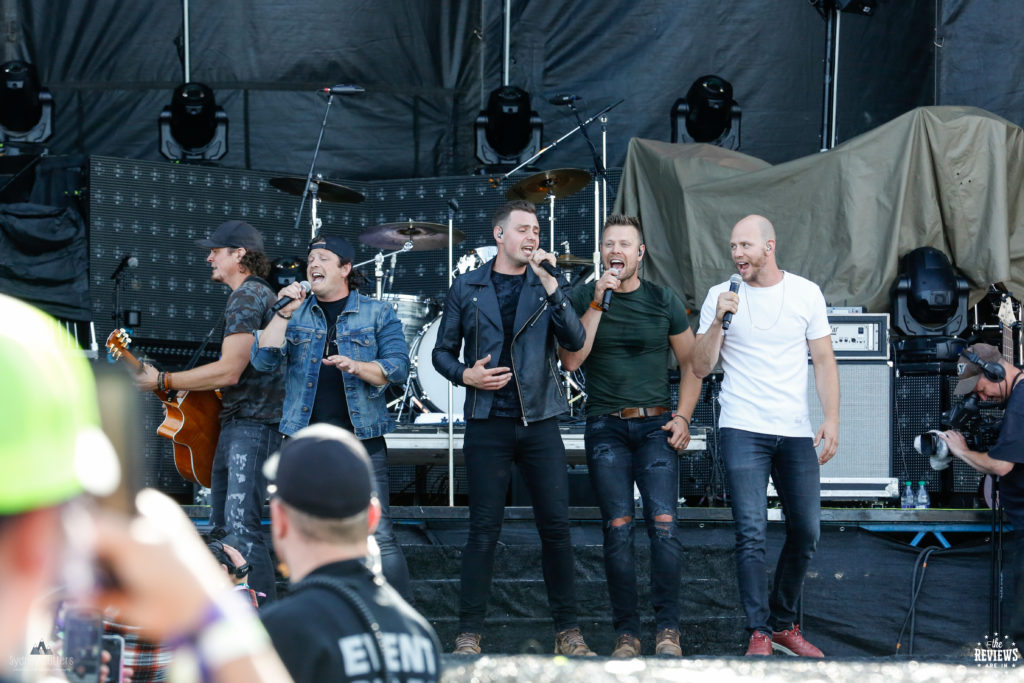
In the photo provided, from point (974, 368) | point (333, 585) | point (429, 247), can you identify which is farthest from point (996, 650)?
point (333, 585)

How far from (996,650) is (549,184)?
3912mm

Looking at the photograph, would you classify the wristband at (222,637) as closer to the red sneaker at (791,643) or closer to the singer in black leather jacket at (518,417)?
the singer in black leather jacket at (518,417)

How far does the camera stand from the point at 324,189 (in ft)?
28.5

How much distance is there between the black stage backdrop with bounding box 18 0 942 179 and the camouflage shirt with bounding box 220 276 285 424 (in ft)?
16.4

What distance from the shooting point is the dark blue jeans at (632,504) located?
527cm

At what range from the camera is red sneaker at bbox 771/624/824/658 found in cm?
536

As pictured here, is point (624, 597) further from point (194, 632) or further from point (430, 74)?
point (430, 74)

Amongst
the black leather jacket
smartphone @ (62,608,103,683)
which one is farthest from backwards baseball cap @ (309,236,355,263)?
smartphone @ (62,608,103,683)

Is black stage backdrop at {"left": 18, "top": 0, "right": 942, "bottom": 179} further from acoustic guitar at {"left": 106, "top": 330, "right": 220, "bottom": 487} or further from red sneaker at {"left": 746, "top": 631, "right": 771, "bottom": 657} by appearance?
red sneaker at {"left": 746, "top": 631, "right": 771, "bottom": 657}

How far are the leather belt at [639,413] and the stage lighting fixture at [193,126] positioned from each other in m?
5.70

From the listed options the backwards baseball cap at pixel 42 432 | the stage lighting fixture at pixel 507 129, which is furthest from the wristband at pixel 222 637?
the stage lighting fixture at pixel 507 129

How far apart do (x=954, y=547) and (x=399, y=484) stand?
376 centimetres

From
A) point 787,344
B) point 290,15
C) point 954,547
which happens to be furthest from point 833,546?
point 290,15

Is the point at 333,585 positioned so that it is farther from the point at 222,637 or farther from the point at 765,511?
the point at 765,511
